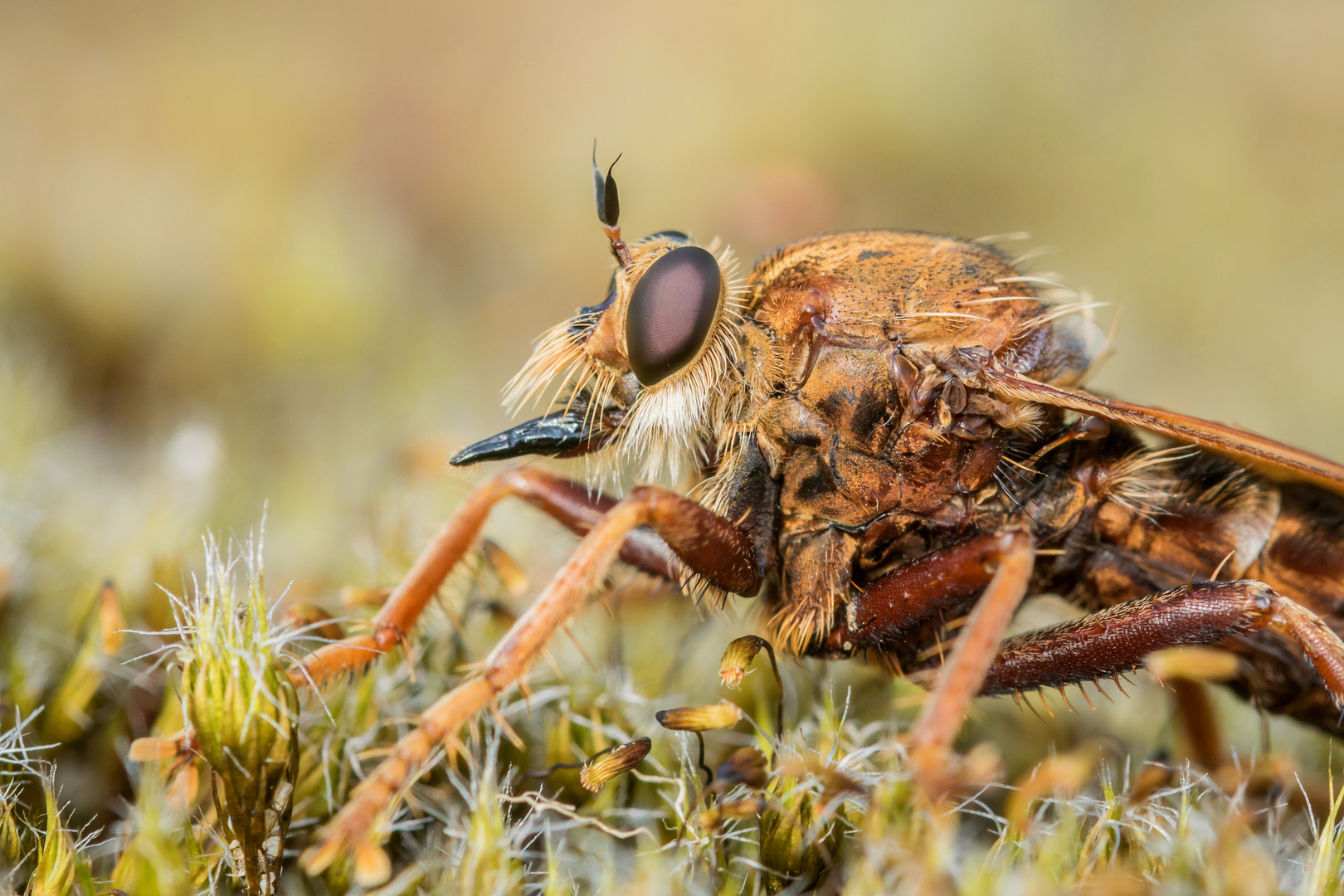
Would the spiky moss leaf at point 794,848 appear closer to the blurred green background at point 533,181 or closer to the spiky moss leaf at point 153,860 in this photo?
the spiky moss leaf at point 153,860

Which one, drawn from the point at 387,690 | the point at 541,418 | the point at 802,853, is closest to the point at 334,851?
the point at 387,690

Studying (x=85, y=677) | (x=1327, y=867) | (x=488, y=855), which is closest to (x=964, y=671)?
(x=1327, y=867)

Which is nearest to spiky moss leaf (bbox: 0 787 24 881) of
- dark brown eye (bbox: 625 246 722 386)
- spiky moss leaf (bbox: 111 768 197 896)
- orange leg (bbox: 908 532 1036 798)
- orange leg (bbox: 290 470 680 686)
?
spiky moss leaf (bbox: 111 768 197 896)

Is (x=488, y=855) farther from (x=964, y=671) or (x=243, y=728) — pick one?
(x=964, y=671)

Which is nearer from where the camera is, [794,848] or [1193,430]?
[794,848]

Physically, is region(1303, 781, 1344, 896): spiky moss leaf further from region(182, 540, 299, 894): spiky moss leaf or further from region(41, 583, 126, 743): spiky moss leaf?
region(41, 583, 126, 743): spiky moss leaf

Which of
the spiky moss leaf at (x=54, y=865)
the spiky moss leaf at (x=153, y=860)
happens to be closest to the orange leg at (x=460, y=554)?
the spiky moss leaf at (x=153, y=860)

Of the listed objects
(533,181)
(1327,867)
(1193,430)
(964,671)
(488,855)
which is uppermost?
(533,181)

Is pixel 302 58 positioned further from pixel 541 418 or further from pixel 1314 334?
pixel 1314 334
